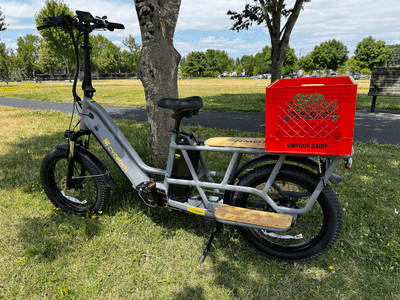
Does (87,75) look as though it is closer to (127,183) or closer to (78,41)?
(78,41)

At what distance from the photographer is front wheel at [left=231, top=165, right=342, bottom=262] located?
2246 mm

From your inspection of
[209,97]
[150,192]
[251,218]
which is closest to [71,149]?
[150,192]

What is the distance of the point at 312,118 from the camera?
191 cm

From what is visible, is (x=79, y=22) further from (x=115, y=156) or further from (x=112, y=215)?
(x=112, y=215)

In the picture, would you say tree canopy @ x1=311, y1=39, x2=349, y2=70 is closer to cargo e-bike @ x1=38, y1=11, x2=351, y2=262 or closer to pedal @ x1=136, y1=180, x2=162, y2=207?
cargo e-bike @ x1=38, y1=11, x2=351, y2=262

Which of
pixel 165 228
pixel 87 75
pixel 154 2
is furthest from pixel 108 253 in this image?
pixel 154 2

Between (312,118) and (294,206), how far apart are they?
37.9 inches

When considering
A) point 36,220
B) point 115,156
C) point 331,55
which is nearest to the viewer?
point 115,156

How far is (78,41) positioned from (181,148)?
1635 mm

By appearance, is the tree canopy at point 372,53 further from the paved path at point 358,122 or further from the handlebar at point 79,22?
the handlebar at point 79,22

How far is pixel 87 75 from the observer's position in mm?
2895

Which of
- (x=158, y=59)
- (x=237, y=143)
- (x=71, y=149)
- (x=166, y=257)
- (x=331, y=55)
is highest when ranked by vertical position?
(x=331, y=55)

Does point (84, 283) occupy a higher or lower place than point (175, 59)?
lower

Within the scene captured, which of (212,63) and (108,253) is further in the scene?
(212,63)
